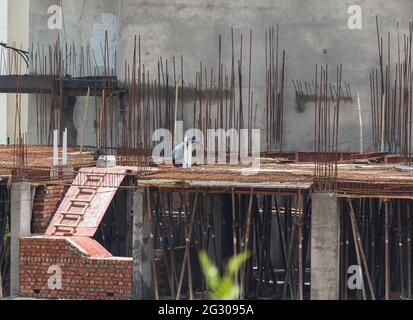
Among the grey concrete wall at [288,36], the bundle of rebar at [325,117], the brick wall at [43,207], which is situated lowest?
the brick wall at [43,207]

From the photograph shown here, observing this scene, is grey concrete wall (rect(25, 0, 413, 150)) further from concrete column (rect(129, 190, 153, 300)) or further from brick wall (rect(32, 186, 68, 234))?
concrete column (rect(129, 190, 153, 300))

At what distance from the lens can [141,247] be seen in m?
23.0

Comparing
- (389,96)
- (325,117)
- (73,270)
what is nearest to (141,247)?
(73,270)

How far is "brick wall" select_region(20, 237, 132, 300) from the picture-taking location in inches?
892

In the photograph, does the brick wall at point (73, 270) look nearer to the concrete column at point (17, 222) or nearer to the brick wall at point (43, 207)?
the concrete column at point (17, 222)

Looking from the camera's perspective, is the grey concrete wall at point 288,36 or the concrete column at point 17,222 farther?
the grey concrete wall at point 288,36

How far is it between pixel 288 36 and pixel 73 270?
1200 centimetres

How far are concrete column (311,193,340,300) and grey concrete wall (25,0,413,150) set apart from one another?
1072 centimetres

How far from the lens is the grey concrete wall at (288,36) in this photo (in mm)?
32656

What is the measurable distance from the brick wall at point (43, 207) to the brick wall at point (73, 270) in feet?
2.58

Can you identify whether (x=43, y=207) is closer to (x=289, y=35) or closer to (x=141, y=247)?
(x=141, y=247)

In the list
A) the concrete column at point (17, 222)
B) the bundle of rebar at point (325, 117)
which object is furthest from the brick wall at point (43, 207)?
the bundle of rebar at point (325, 117)

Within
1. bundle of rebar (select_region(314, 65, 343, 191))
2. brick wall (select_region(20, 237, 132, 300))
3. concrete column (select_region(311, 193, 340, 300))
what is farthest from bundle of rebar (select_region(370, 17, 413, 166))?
brick wall (select_region(20, 237, 132, 300))
